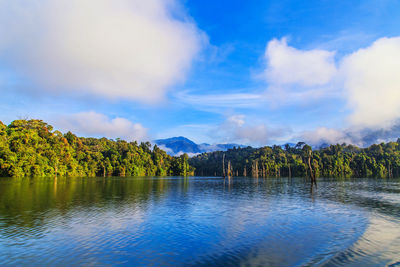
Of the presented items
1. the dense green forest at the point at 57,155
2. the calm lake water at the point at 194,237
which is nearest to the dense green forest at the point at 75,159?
the dense green forest at the point at 57,155

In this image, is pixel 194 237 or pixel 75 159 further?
pixel 75 159

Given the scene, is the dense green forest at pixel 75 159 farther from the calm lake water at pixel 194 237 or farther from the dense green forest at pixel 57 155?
the calm lake water at pixel 194 237

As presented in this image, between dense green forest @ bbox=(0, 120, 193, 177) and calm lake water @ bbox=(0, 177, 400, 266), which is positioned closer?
calm lake water @ bbox=(0, 177, 400, 266)

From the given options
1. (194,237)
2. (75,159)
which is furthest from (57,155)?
(194,237)

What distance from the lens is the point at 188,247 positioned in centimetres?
1533

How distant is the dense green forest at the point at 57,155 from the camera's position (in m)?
90.8

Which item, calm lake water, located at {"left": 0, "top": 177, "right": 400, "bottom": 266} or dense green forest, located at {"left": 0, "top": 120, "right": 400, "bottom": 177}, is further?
dense green forest, located at {"left": 0, "top": 120, "right": 400, "bottom": 177}

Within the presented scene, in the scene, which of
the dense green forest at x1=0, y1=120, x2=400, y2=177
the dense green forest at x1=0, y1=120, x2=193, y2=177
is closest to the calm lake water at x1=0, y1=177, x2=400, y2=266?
the dense green forest at x1=0, y1=120, x2=400, y2=177

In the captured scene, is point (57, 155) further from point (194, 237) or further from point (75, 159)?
point (194, 237)

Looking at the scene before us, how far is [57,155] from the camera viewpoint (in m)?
118

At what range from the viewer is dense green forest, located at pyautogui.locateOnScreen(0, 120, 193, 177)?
9075cm

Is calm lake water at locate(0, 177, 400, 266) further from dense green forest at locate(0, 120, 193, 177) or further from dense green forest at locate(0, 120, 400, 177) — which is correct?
dense green forest at locate(0, 120, 193, 177)

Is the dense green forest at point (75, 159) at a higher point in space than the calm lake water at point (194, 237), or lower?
higher

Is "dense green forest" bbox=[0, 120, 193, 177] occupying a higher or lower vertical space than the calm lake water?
higher
